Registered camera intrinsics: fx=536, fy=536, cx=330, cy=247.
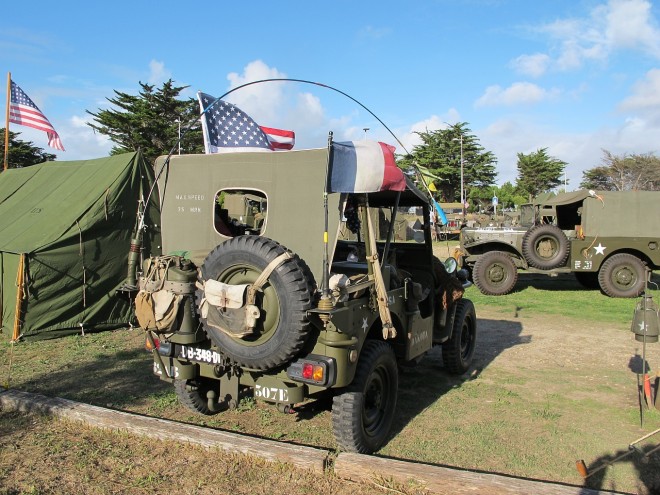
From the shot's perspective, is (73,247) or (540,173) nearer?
(73,247)

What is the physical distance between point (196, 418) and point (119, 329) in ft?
14.0

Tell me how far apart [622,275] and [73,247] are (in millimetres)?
11196

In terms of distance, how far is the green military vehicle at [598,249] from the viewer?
12047mm

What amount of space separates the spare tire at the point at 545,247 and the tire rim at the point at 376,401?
8828 mm

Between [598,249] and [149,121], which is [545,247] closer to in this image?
[598,249]

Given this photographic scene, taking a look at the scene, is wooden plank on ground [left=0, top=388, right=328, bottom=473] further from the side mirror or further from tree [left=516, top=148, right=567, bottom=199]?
tree [left=516, top=148, right=567, bottom=199]

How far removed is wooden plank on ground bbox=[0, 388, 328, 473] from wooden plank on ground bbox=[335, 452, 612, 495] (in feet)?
0.69

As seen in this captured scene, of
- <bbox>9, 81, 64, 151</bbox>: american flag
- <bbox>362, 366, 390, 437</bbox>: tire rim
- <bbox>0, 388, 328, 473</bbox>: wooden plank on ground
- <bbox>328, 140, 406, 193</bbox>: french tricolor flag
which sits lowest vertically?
<bbox>0, 388, 328, 473</bbox>: wooden plank on ground

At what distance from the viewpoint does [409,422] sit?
468 centimetres

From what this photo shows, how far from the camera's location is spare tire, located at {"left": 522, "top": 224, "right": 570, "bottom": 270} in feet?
39.2

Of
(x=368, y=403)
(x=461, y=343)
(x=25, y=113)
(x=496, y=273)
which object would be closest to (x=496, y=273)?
(x=496, y=273)

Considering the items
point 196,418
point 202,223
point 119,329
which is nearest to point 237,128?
point 202,223

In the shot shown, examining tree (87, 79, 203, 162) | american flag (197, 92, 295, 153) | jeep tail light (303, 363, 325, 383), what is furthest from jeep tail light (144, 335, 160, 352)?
tree (87, 79, 203, 162)

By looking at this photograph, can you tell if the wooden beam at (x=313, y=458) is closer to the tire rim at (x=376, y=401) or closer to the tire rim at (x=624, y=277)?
the tire rim at (x=376, y=401)
